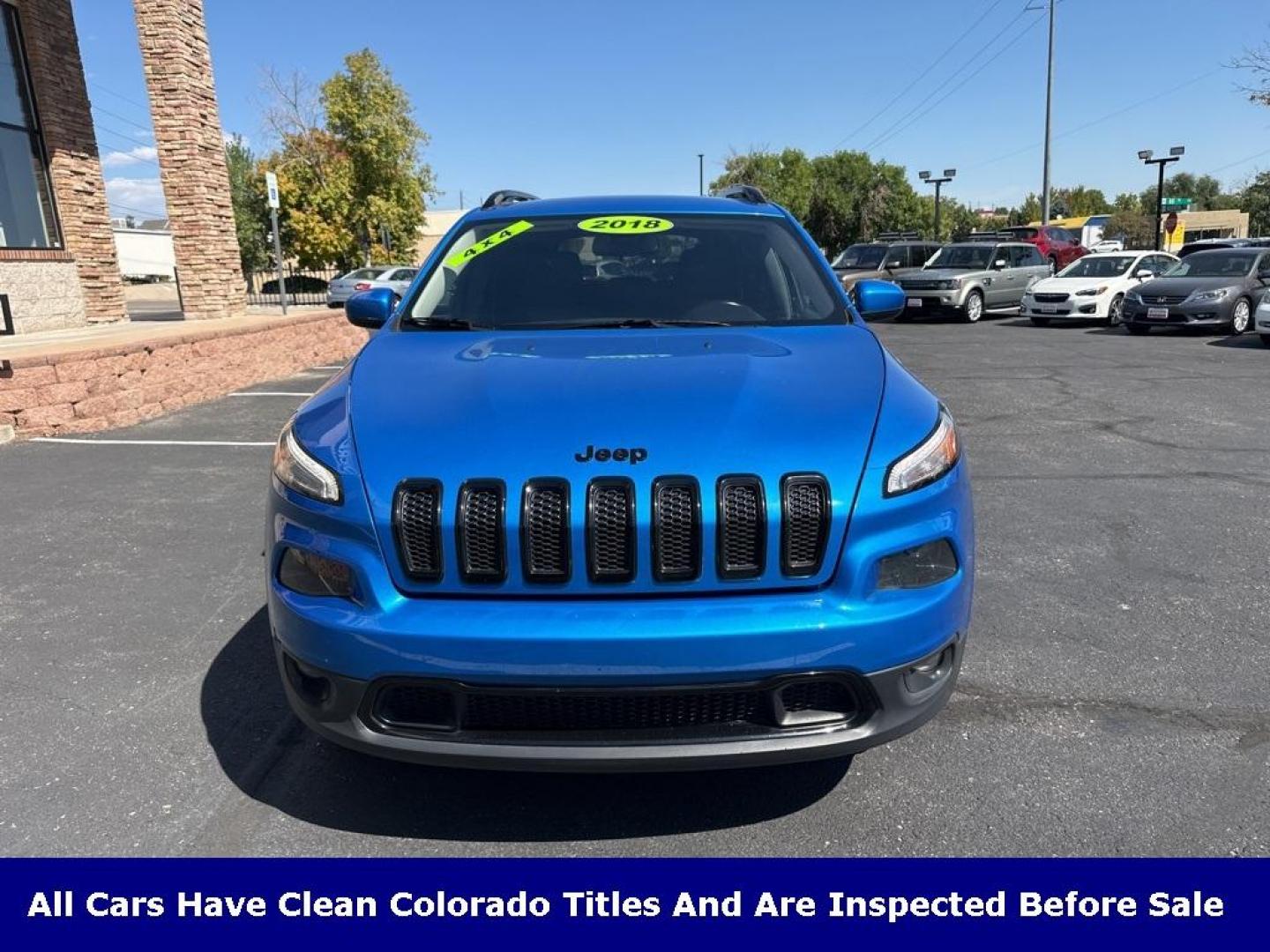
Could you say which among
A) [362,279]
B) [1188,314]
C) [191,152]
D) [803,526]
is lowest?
[1188,314]

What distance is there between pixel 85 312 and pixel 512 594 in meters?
17.1

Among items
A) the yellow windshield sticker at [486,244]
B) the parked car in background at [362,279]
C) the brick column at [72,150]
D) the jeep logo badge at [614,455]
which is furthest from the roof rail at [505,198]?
the parked car in background at [362,279]

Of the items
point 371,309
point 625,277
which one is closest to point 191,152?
point 371,309

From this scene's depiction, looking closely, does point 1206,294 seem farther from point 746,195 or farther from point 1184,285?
point 746,195

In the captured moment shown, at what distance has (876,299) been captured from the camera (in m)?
3.86

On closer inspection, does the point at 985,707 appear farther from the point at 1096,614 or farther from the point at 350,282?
the point at 350,282

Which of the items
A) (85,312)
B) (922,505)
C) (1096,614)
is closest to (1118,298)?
(1096,614)

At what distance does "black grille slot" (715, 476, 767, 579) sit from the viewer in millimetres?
2107

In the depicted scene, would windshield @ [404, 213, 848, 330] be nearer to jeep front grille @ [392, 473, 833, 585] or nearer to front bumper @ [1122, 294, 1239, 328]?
jeep front grille @ [392, 473, 833, 585]

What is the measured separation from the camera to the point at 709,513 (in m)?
2.10

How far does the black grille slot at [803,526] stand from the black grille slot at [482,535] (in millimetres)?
687

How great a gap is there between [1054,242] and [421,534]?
99.3 ft

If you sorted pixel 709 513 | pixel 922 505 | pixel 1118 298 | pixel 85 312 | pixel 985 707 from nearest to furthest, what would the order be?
1. pixel 709 513
2. pixel 922 505
3. pixel 985 707
4. pixel 85 312
5. pixel 1118 298
